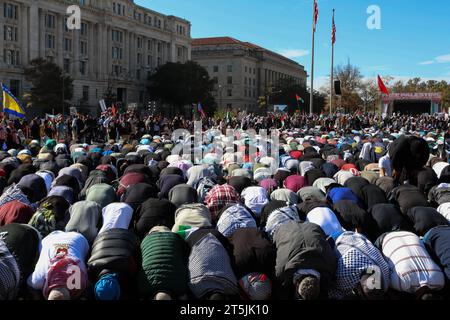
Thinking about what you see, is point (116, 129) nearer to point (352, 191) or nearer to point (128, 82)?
point (352, 191)

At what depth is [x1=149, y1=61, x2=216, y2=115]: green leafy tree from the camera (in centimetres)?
8950

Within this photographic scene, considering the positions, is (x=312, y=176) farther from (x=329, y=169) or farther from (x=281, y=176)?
(x=329, y=169)

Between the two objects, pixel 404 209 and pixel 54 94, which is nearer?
pixel 404 209

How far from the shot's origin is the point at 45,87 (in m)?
62.0

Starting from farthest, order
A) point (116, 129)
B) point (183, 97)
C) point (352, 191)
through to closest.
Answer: point (183, 97) → point (116, 129) → point (352, 191)

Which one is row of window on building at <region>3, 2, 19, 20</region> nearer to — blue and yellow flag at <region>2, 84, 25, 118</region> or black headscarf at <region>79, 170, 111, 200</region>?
blue and yellow flag at <region>2, 84, 25, 118</region>

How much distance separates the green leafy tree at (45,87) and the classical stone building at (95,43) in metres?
5.08

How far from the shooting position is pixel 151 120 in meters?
31.7

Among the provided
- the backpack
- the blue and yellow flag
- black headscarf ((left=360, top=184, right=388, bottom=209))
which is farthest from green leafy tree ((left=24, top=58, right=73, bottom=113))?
black headscarf ((left=360, top=184, right=388, bottom=209))

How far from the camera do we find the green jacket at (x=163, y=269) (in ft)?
19.6

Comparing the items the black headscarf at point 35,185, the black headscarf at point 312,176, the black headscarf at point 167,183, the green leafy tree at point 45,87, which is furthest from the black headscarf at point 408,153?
the green leafy tree at point 45,87

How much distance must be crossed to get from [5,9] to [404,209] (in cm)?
6964

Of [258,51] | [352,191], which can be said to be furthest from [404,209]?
[258,51]
